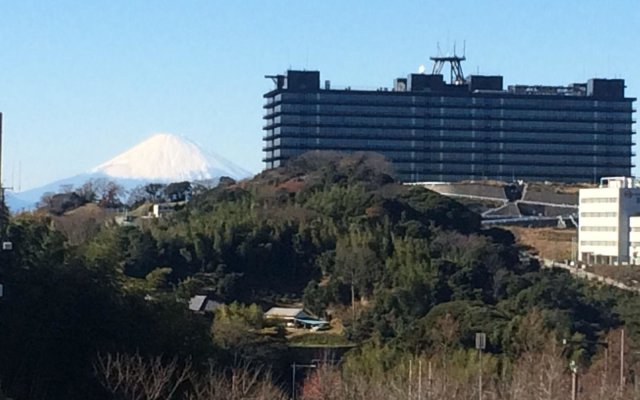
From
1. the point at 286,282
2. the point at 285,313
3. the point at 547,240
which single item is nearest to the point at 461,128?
the point at 547,240

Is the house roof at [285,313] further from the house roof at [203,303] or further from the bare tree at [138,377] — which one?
the bare tree at [138,377]

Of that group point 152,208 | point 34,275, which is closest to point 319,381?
point 34,275

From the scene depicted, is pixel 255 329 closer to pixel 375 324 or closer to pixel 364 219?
pixel 375 324

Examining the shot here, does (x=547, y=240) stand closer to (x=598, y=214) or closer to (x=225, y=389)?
(x=598, y=214)

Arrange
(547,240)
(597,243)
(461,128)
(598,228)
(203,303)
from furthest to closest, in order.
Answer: (461,128), (547,240), (597,243), (598,228), (203,303)

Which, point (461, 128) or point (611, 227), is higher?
point (461, 128)

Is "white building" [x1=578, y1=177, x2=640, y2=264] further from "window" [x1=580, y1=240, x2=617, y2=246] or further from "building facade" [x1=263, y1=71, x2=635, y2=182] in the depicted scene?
"building facade" [x1=263, y1=71, x2=635, y2=182]
